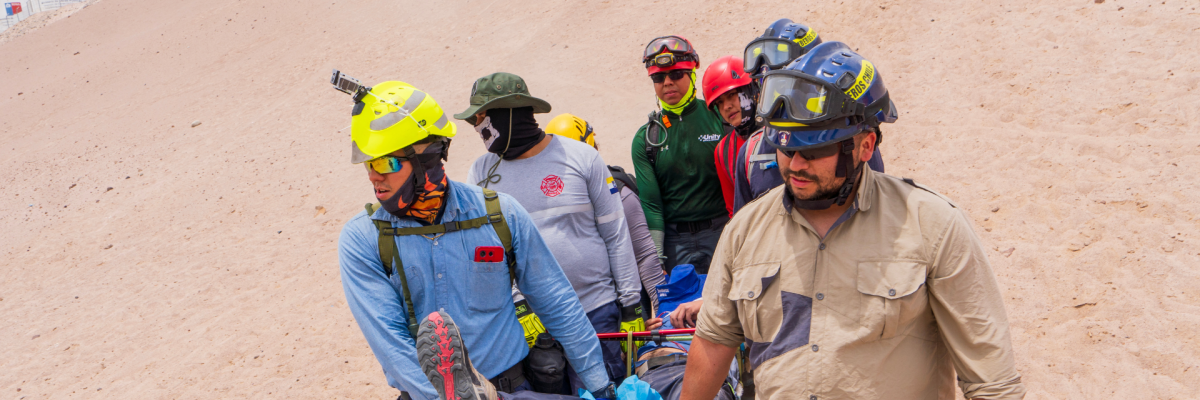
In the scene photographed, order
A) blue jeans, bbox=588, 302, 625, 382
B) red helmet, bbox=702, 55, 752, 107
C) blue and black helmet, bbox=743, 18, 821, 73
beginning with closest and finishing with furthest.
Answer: blue jeans, bbox=588, 302, 625, 382, blue and black helmet, bbox=743, 18, 821, 73, red helmet, bbox=702, 55, 752, 107

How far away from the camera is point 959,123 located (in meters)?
9.31

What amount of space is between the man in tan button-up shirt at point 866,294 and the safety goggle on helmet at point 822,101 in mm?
63

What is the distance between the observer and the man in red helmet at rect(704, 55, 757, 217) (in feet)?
13.9

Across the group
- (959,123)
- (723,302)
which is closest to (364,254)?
(723,302)

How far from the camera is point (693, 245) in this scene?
496 centimetres

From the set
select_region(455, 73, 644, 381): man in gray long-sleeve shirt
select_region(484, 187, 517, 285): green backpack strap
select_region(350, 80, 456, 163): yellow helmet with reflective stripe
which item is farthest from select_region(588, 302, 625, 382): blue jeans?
select_region(350, 80, 456, 163): yellow helmet with reflective stripe

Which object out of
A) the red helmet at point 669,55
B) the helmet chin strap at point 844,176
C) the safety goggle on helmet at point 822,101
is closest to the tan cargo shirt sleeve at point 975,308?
the helmet chin strap at point 844,176

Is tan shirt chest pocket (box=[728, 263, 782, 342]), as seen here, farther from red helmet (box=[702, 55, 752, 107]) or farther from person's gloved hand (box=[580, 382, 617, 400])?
red helmet (box=[702, 55, 752, 107])

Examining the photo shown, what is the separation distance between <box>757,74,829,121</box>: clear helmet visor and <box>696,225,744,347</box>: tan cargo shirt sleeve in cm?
47

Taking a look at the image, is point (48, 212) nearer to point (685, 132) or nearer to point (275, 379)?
point (275, 379)

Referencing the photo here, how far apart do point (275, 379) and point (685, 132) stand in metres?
4.82

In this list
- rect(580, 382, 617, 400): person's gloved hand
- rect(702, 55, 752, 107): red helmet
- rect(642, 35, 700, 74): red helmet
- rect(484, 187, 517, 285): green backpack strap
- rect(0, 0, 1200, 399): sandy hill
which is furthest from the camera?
rect(0, 0, 1200, 399): sandy hill

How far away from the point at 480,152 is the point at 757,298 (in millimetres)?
10090

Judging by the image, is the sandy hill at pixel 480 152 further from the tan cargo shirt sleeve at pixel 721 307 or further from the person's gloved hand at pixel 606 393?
the tan cargo shirt sleeve at pixel 721 307
